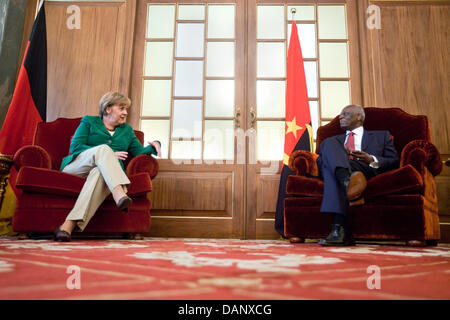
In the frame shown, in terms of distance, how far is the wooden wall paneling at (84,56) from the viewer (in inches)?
131

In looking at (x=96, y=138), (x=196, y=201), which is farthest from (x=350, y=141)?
(x=96, y=138)

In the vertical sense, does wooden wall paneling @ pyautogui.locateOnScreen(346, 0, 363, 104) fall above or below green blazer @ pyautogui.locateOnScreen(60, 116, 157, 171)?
above

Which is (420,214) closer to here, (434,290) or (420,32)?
(434,290)

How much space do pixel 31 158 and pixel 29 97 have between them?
1.14 m

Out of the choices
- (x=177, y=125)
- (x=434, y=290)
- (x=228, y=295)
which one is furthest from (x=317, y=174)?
(x=228, y=295)

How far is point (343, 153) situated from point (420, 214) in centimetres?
58

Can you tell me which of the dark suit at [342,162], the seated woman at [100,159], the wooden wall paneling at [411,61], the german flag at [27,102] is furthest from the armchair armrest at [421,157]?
the german flag at [27,102]

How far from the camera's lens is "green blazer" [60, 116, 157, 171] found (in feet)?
7.48

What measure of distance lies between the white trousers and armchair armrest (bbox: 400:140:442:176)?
5.53 feet

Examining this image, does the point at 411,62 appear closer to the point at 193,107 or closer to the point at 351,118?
the point at 351,118

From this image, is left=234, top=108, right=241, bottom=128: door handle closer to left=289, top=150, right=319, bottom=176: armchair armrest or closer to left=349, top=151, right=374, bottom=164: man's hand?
left=289, top=150, right=319, bottom=176: armchair armrest

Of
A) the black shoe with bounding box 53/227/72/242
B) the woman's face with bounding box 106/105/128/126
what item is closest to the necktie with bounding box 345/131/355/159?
the woman's face with bounding box 106/105/128/126

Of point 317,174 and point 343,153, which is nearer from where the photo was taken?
point 343,153

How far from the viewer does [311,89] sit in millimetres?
3361
